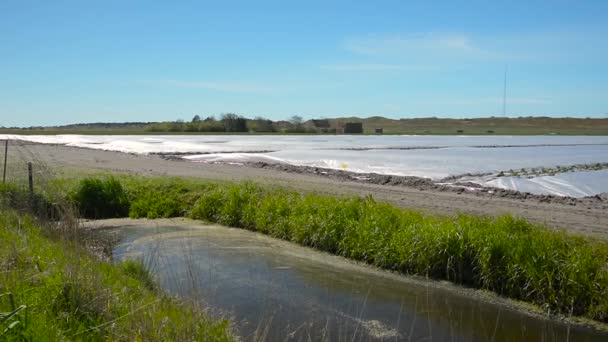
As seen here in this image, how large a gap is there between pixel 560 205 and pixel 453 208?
10.4ft

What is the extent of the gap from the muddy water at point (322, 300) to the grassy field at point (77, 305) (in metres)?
0.60

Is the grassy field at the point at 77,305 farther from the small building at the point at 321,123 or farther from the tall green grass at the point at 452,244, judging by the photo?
the small building at the point at 321,123

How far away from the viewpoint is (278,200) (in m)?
13.5

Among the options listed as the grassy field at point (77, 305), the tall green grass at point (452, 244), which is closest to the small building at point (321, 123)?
the tall green grass at point (452, 244)

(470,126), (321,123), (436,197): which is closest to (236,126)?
(321,123)

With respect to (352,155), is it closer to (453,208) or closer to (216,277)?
(453,208)

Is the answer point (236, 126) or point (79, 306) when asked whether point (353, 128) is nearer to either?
point (236, 126)

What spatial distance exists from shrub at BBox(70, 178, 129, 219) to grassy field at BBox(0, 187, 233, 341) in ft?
26.5

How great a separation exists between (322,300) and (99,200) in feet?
31.3

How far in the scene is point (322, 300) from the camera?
8547 millimetres

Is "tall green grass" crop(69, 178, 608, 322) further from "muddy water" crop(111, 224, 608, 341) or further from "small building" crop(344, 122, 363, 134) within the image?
"small building" crop(344, 122, 363, 134)

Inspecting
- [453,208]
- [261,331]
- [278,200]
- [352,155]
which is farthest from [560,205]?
[352,155]

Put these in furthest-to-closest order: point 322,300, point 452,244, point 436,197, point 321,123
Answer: point 321,123 < point 436,197 < point 452,244 < point 322,300

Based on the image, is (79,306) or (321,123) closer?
(79,306)
